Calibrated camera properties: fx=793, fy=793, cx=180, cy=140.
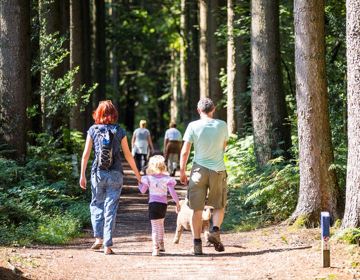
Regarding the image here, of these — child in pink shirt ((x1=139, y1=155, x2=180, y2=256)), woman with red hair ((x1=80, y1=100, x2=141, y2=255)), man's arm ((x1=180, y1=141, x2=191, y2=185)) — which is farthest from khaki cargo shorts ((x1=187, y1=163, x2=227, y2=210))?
woman with red hair ((x1=80, y1=100, x2=141, y2=255))

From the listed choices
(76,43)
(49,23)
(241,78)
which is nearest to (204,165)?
(49,23)

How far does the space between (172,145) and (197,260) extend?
1480cm

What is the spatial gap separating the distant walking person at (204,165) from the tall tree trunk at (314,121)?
1.76 m

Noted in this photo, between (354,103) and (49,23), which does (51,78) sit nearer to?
(49,23)

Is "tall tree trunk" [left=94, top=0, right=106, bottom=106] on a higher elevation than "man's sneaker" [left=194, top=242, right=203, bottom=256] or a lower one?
higher

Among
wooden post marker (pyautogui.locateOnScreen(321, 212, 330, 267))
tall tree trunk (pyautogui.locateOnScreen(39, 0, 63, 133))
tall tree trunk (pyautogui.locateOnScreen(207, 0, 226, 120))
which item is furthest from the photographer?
tall tree trunk (pyautogui.locateOnScreen(207, 0, 226, 120))

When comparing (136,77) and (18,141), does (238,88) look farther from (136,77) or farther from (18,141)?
(136,77)

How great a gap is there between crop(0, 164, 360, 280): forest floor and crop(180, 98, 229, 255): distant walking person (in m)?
0.53

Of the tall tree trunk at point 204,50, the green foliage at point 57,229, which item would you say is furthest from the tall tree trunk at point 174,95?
the green foliage at point 57,229

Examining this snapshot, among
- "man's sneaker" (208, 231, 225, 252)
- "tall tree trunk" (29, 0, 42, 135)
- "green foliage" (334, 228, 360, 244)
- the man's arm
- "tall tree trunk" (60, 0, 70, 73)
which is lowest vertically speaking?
"man's sneaker" (208, 231, 225, 252)

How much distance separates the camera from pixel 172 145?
82.1 feet

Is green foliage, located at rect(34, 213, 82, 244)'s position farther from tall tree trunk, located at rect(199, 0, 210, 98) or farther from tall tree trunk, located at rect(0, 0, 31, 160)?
tall tree trunk, located at rect(199, 0, 210, 98)

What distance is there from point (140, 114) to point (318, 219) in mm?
61585

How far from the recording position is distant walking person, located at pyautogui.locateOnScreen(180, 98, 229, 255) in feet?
35.3
